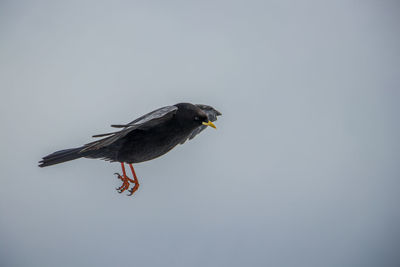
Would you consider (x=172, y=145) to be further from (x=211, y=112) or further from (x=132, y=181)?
(x=211, y=112)

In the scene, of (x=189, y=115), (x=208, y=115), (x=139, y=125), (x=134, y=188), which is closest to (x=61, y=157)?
Result: (x=134, y=188)

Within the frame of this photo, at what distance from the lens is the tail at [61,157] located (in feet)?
26.6

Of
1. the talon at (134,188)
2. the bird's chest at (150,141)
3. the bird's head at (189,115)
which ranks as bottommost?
the talon at (134,188)

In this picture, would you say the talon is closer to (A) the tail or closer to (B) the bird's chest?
(B) the bird's chest

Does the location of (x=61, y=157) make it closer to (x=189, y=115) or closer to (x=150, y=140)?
(x=150, y=140)

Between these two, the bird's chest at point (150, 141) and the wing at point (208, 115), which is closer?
the bird's chest at point (150, 141)

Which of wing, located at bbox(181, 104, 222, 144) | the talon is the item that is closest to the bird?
the talon

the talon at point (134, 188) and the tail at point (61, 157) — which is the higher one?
the tail at point (61, 157)

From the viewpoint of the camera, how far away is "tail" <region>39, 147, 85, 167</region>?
26.6 ft

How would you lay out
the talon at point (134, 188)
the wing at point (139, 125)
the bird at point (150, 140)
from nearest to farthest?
the wing at point (139, 125), the bird at point (150, 140), the talon at point (134, 188)

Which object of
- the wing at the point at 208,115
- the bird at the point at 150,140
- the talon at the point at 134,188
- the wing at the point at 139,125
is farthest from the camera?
the wing at the point at 208,115

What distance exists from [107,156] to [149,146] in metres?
0.89

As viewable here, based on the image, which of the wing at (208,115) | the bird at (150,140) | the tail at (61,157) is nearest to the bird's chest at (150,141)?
the bird at (150,140)

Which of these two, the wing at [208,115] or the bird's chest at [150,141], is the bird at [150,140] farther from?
the wing at [208,115]
